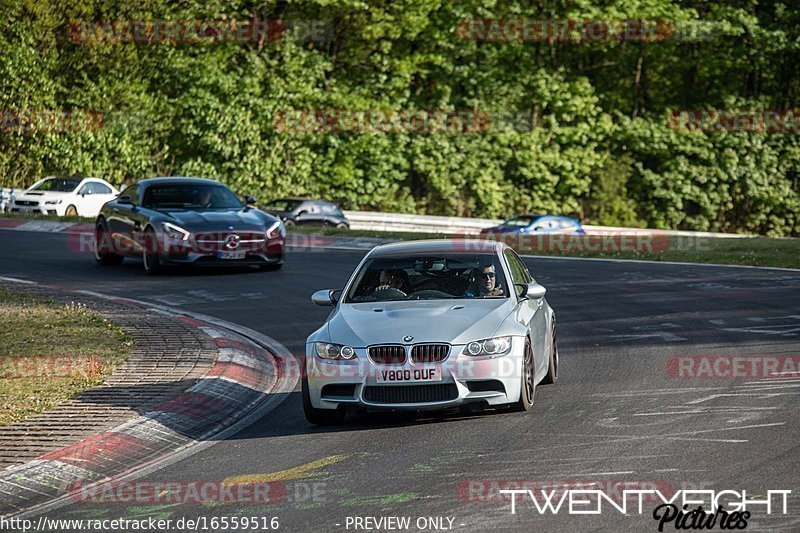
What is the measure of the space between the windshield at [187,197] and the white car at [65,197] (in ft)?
63.3

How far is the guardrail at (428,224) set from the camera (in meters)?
43.2

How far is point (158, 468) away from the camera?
319 inches

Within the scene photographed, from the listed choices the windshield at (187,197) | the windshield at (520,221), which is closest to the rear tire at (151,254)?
the windshield at (187,197)

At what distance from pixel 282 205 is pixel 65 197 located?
23.7 feet

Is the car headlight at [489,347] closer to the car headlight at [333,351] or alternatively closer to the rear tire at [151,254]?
the car headlight at [333,351]

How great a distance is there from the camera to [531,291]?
10.3m

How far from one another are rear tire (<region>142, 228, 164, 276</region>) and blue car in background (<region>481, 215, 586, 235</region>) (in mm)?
19933

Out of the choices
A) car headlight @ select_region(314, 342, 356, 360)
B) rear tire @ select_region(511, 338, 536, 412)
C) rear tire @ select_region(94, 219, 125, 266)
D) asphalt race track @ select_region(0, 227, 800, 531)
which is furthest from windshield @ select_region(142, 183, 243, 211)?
rear tire @ select_region(511, 338, 536, 412)

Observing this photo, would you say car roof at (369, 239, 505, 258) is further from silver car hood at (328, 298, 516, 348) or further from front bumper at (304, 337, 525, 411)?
front bumper at (304, 337, 525, 411)

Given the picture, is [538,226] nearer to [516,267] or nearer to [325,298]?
[516,267]

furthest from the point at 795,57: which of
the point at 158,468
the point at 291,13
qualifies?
the point at 158,468

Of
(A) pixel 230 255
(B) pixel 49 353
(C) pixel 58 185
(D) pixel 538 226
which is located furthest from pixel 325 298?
(C) pixel 58 185

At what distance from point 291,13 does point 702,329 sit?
36090 millimetres

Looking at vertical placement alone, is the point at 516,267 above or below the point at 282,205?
above
